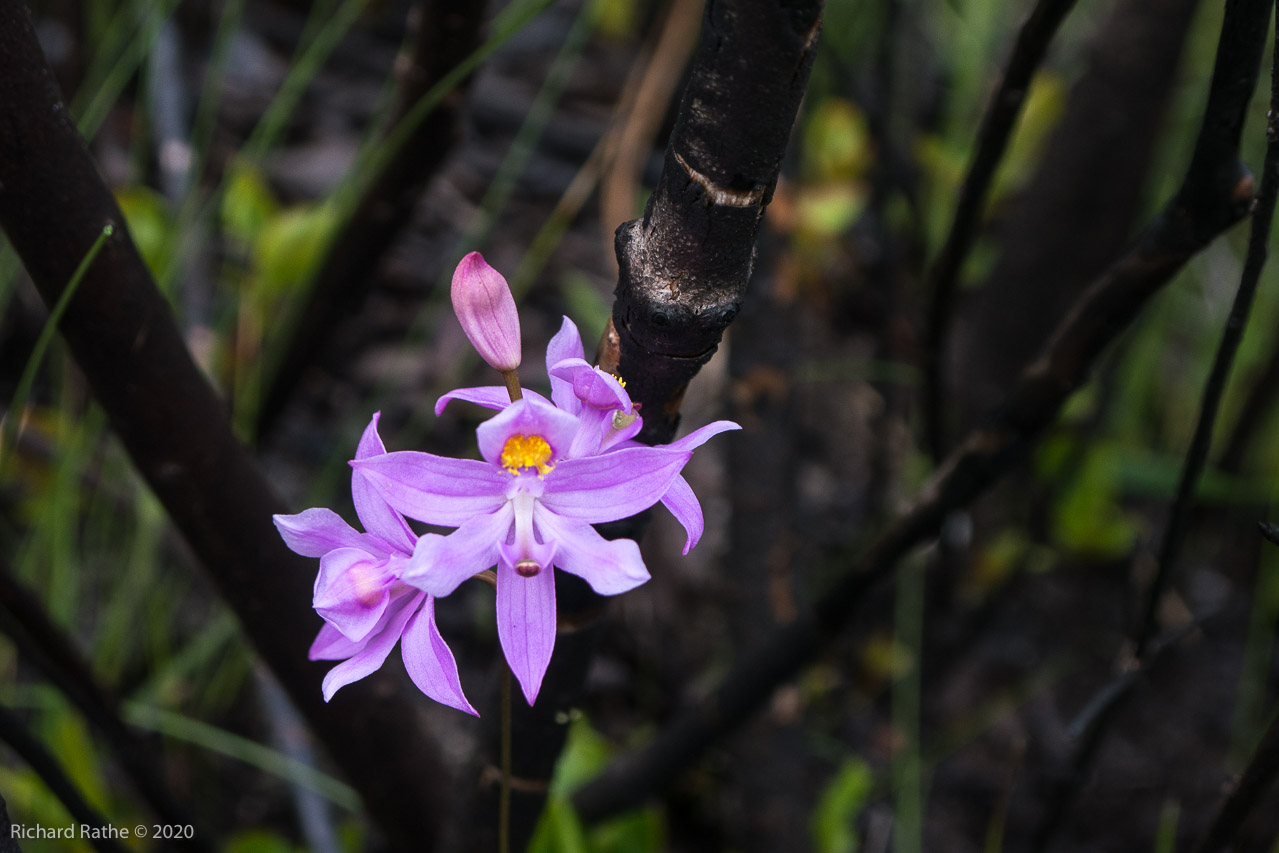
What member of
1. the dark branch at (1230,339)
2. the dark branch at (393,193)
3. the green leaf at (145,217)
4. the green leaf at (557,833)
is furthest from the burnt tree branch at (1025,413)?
the green leaf at (145,217)

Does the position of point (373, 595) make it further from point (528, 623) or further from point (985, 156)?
point (985, 156)

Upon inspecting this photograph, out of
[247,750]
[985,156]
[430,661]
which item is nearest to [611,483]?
[430,661]

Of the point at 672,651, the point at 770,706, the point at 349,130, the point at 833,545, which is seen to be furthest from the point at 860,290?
the point at 349,130

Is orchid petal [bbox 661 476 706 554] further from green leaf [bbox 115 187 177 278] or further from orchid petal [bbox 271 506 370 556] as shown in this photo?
green leaf [bbox 115 187 177 278]

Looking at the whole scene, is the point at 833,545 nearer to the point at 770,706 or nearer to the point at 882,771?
the point at 882,771

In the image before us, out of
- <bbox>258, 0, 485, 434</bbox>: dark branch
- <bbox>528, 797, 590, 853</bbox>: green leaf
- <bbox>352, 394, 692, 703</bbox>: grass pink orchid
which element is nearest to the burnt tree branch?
<bbox>528, 797, 590, 853</bbox>: green leaf

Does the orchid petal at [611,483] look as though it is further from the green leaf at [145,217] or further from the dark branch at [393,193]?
the green leaf at [145,217]
